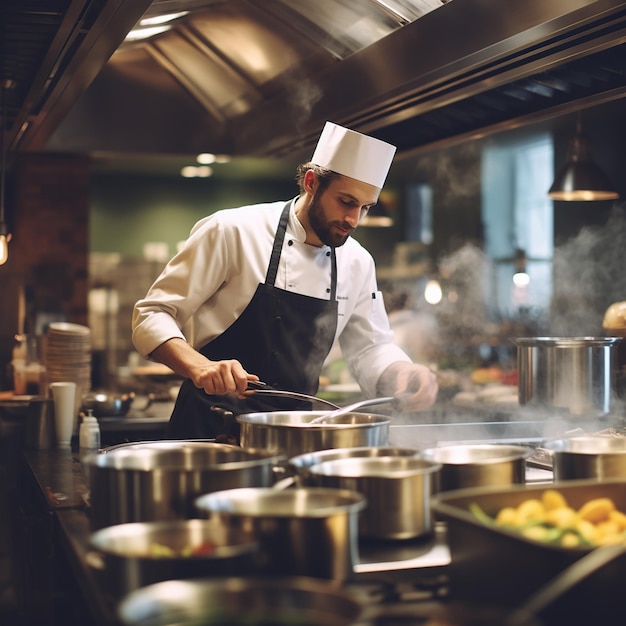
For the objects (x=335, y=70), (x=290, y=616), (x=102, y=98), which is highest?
(x=102, y=98)

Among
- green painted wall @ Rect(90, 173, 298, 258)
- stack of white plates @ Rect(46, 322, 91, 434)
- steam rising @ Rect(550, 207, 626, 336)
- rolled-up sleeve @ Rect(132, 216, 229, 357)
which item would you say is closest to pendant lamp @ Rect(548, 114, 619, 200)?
rolled-up sleeve @ Rect(132, 216, 229, 357)

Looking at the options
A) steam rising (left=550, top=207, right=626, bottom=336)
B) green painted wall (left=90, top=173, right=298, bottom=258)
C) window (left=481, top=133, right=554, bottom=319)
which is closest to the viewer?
steam rising (left=550, top=207, right=626, bottom=336)

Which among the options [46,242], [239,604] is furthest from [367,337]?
[46,242]

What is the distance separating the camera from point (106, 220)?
8.52 metres

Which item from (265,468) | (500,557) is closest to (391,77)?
(265,468)

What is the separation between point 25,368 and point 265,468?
144 inches

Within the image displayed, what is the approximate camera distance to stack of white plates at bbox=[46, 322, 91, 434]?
4.11 m

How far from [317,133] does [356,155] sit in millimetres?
537

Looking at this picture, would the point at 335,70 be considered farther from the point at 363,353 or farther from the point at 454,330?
the point at 454,330

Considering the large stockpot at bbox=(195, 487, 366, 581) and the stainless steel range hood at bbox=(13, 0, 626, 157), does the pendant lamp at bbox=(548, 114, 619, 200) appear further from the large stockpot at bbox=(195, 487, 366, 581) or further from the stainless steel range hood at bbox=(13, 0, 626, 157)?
the large stockpot at bbox=(195, 487, 366, 581)

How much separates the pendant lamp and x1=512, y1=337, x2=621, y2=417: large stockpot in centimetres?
146

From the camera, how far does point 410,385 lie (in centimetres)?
284

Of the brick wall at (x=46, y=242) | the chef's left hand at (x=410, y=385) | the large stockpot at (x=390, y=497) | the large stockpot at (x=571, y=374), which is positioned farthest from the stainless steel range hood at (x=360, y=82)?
the brick wall at (x=46, y=242)

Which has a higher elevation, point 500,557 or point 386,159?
point 386,159
